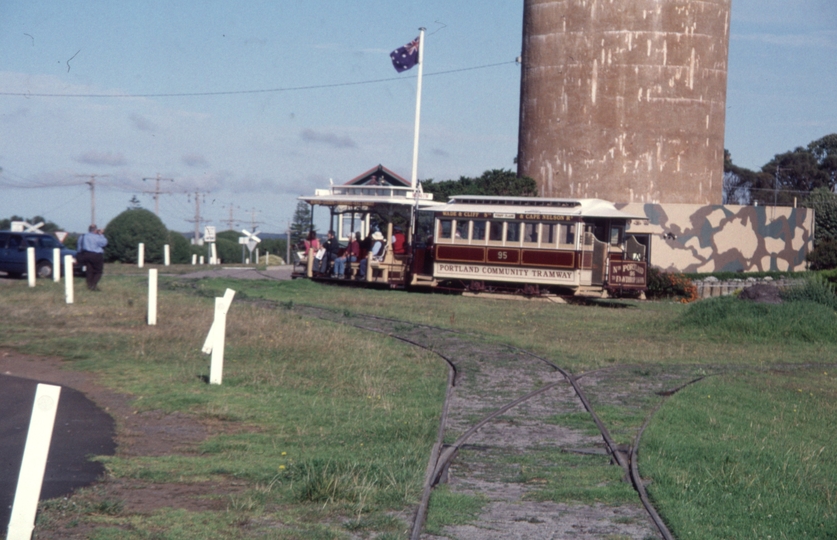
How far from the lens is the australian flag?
119 ft

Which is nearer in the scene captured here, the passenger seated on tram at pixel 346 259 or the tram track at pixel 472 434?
the tram track at pixel 472 434

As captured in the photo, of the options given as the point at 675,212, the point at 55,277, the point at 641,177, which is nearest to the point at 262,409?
the point at 55,277

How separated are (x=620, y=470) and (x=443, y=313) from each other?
48.9 feet

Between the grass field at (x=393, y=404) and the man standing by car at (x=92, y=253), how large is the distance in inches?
44.2

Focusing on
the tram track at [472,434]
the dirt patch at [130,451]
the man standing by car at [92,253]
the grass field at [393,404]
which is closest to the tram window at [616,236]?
A: the grass field at [393,404]

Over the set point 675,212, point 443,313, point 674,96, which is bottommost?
point 443,313

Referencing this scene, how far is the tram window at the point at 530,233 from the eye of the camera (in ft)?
90.4

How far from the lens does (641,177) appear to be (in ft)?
144

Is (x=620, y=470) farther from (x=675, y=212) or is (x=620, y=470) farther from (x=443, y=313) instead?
(x=675, y=212)

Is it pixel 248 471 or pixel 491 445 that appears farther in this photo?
pixel 491 445

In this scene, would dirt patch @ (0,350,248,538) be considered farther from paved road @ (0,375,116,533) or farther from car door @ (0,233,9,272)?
car door @ (0,233,9,272)

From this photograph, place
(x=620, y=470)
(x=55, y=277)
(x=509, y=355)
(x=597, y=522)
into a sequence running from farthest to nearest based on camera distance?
1. (x=55, y=277)
2. (x=509, y=355)
3. (x=620, y=470)
4. (x=597, y=522)

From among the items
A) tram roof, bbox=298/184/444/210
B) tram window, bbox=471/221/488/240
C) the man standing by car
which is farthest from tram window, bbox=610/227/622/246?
the man standing by car

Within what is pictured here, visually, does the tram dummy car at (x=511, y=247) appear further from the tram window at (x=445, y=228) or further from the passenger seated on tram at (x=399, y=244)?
the passenger seated on tram at (x=399, y=244)
